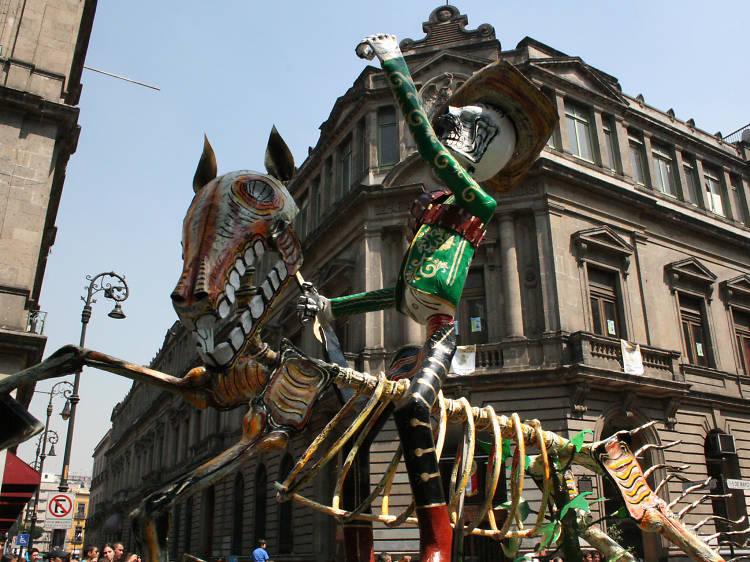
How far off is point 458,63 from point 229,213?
65.7 ft

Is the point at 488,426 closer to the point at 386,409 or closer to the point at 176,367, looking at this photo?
the point at 386,409

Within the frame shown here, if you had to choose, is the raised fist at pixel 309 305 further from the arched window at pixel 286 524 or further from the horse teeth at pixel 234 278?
the arched window at pixel 286 524

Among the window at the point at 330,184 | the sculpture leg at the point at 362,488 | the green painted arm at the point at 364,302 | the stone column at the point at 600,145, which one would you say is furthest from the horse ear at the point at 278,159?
the window at the point at 330,184

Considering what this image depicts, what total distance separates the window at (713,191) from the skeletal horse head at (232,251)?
997 inches

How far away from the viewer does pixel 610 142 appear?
22.7 m

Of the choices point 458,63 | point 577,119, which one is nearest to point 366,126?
point 458,63

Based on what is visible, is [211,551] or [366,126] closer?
[366,126]

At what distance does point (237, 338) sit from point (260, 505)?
965 inches

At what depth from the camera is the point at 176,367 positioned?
1857 inches

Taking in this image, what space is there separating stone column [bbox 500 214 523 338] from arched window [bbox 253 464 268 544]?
12333mm

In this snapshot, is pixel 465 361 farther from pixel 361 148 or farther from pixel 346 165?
pixel 346 165

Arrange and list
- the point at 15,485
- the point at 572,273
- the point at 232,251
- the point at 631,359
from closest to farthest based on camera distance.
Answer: the point at 232,251
the point at 15,485
the point at 631,359
the point at 572,273

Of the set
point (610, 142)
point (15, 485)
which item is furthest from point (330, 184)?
point (15, 485)

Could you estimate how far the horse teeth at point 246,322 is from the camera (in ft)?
10.9
